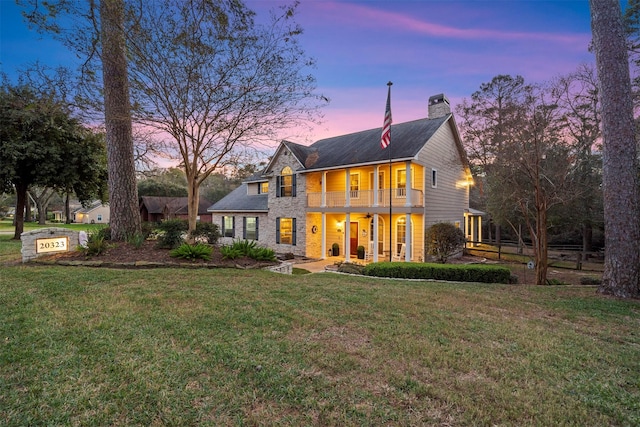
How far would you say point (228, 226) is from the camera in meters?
21.5

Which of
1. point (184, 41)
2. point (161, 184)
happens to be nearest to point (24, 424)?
point (184, 41)

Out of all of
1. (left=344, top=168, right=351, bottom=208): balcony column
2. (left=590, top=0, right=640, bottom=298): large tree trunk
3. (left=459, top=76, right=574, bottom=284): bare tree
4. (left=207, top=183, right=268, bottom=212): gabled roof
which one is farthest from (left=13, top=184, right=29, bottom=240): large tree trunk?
(left=590, top=0, right=640, bottom=298): large tree trunk

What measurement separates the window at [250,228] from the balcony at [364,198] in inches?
205

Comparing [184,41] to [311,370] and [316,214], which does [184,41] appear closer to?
[311,370]

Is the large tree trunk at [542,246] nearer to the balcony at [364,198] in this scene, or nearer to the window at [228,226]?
the balcony at [364,198]

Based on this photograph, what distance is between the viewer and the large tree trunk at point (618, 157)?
245 inches

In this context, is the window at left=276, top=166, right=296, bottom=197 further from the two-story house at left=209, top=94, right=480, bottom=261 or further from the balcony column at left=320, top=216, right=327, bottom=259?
the balcony column at left=320, top=216, right=327, bottom=259

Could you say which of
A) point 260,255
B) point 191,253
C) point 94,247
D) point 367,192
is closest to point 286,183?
point 367,192

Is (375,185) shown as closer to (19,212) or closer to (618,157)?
(618,157)

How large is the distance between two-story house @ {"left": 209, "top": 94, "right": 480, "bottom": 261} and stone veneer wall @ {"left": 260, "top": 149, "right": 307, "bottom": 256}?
0.06 m

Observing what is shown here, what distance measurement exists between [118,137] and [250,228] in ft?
38.6

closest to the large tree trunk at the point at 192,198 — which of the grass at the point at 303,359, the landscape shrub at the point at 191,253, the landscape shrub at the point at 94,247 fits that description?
the landscape shrub at the point at 191,253

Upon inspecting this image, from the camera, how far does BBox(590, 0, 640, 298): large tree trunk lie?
623 cm

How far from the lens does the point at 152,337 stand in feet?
11.7
